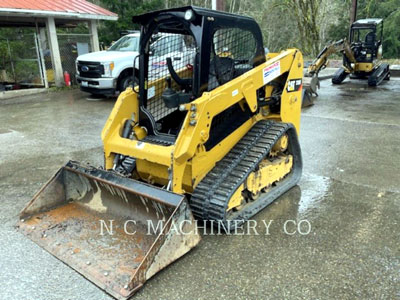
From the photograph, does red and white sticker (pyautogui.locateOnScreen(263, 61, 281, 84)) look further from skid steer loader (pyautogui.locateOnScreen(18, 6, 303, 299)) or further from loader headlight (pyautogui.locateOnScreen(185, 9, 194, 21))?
loader headlight (pyautogui.locateOnScreen(185, 9, 194, 21))

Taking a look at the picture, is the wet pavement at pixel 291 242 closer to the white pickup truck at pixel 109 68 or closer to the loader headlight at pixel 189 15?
the loader headlight at pixel 189 15

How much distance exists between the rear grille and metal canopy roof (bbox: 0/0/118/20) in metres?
2.82

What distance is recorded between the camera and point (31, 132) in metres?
7.64

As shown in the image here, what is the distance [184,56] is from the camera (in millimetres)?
4152

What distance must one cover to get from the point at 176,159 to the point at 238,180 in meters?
0.70

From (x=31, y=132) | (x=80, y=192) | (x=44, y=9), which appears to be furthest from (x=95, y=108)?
(x=80, y=192)

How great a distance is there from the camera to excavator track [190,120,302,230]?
3.38 metres

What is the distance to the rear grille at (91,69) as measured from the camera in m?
10.9

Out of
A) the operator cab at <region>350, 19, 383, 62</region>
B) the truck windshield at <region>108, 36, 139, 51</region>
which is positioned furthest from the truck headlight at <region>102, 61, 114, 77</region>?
the operator cab at <region>350, 19, 383, 62</region>

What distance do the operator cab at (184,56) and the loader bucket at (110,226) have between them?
29.1 inches

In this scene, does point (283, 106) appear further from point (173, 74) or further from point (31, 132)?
point (31, 132)

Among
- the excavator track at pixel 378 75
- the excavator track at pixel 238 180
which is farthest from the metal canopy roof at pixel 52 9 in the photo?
the excavator track at pixel 238 180

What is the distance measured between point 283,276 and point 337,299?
43 centimetres

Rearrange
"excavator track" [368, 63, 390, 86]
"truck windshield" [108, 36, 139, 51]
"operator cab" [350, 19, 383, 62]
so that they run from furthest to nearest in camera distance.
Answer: "operator cab" [350, 19, 383, 62], "excavator track" [368, 63, 390, 86], "truck windshield" [108, 36, 139, 51]
